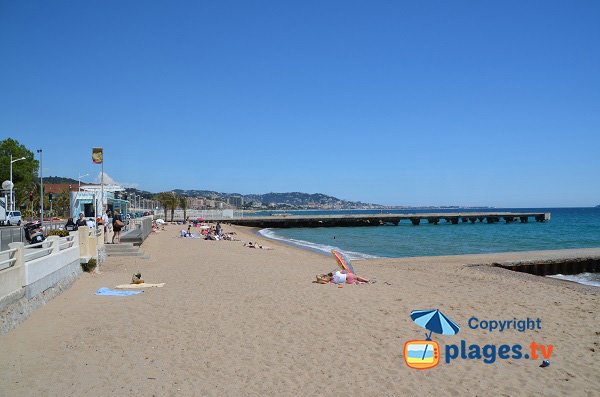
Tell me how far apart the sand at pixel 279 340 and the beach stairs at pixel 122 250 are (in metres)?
4.84

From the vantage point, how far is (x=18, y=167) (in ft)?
181

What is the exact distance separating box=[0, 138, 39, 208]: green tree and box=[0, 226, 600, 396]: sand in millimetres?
50813

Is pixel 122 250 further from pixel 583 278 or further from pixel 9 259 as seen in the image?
pixel 583 278

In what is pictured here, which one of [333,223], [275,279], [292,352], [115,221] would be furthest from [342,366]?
[333,223]

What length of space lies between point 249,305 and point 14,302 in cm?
403

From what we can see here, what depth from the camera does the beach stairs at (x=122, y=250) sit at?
56.0 feet

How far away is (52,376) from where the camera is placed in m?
5.39

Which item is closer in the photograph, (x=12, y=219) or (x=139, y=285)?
(x=139, y=285)

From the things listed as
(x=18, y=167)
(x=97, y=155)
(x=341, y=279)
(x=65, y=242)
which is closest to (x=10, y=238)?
(x=97, y=155)

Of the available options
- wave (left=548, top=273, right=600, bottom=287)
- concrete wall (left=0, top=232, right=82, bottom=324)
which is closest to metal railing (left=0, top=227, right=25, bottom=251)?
concrete wall (left=0, top=232, right=82, bottom=324)

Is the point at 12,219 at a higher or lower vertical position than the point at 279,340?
higher

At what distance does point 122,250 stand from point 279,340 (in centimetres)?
1199

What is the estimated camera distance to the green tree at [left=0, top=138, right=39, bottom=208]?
54281mm

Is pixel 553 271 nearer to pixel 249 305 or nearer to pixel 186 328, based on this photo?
pixel 249 305
